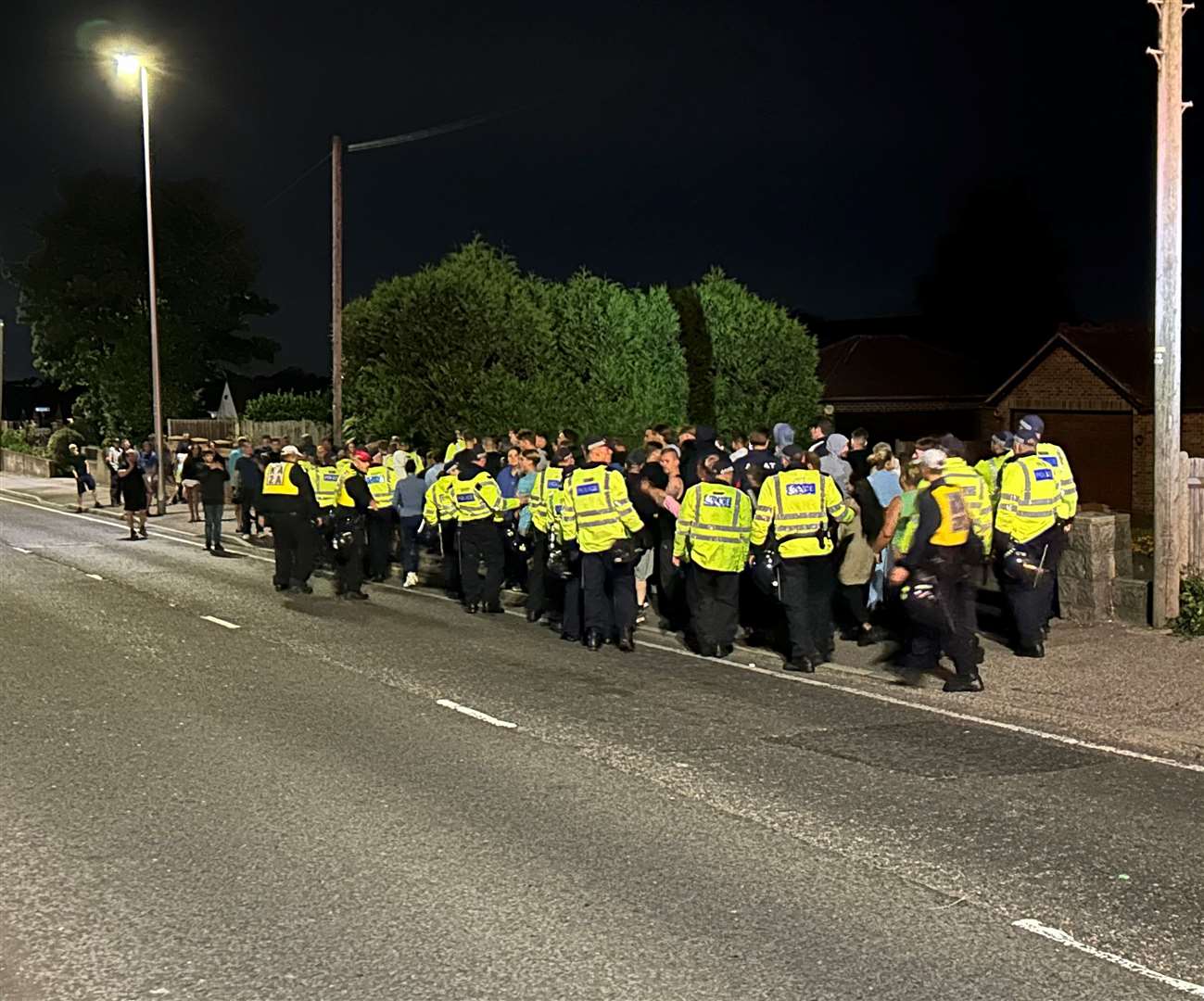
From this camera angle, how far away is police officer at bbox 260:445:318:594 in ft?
56.4

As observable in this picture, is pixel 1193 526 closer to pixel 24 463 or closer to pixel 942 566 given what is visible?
pixel 942 566

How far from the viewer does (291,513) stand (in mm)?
17203

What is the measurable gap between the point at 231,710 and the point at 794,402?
80.1ft

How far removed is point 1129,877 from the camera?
648 centimetres

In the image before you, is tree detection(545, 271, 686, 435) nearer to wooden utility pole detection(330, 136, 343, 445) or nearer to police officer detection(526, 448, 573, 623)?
wooden utility pole detection(330, 136, 343, 445)

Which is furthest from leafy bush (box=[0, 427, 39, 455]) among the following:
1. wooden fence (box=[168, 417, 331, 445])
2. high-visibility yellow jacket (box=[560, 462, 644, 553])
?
high-visibility yellow jacket (box=[560, 462, 644, 553])

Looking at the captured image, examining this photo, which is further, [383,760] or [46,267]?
[46,267]

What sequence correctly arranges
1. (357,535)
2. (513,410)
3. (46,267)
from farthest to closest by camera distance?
(46,267) → (513,410) → (357,535)

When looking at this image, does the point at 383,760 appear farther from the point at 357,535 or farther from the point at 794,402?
the point at 794,402

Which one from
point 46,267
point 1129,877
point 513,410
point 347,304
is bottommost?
point 1129,877

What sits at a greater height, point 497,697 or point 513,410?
point 513,410

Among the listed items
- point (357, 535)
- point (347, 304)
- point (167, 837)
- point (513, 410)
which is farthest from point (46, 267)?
point (167, 837)

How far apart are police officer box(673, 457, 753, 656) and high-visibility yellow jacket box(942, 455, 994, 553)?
165 centimetres

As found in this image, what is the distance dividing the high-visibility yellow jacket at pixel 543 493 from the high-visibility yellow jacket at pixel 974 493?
12.2ft
